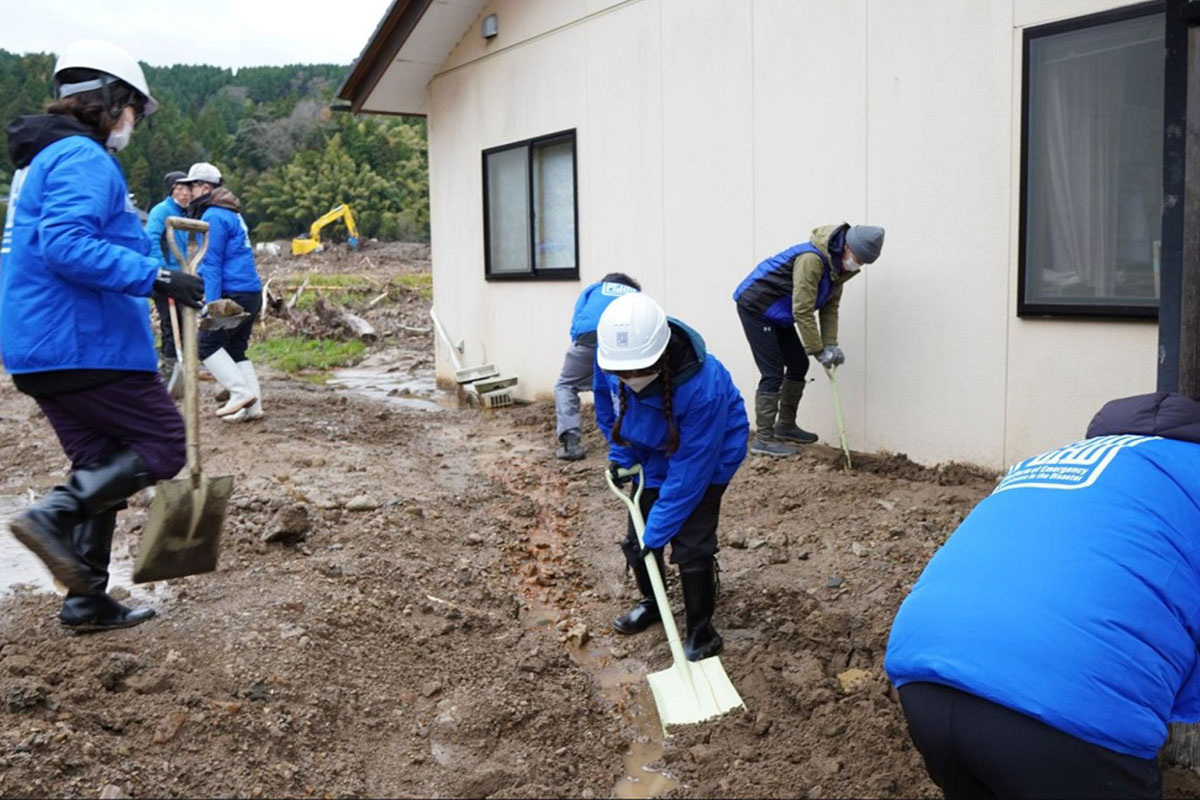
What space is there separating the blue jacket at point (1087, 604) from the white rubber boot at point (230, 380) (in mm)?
6357

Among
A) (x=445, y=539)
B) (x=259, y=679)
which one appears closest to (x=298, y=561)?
(x=445, y=539)

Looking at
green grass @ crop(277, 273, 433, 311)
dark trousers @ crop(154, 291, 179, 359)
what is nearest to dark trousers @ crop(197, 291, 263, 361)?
dark trousers @ crop(154, 291, 179, 359)

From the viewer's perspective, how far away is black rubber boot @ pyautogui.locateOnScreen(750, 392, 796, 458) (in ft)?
21.8

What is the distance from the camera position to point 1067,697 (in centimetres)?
204

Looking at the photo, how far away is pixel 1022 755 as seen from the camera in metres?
2.10

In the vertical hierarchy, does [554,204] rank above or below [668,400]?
above

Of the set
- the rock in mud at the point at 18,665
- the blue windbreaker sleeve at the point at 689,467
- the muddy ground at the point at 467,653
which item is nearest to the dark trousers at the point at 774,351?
the muddy ground at the point at 467,653

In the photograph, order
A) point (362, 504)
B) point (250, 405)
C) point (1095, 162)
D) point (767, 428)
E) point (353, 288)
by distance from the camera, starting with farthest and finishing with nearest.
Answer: point (353, 288) → point (250, 405) → point (767, 428) → point (362, 504) → point (1095, 162)

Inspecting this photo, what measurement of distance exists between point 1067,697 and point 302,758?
7.22 feet

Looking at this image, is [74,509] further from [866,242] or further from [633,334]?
[866,242]

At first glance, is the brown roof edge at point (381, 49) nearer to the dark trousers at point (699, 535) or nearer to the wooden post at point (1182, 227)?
the dark trousers at point (699, 535)

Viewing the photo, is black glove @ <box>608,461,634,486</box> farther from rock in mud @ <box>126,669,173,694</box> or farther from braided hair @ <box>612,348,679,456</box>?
rock in mud @ <box>126,669,173,694</box>

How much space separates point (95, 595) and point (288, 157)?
5097 cm

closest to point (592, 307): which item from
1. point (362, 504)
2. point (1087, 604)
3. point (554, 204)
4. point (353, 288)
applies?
point (362, 504)
